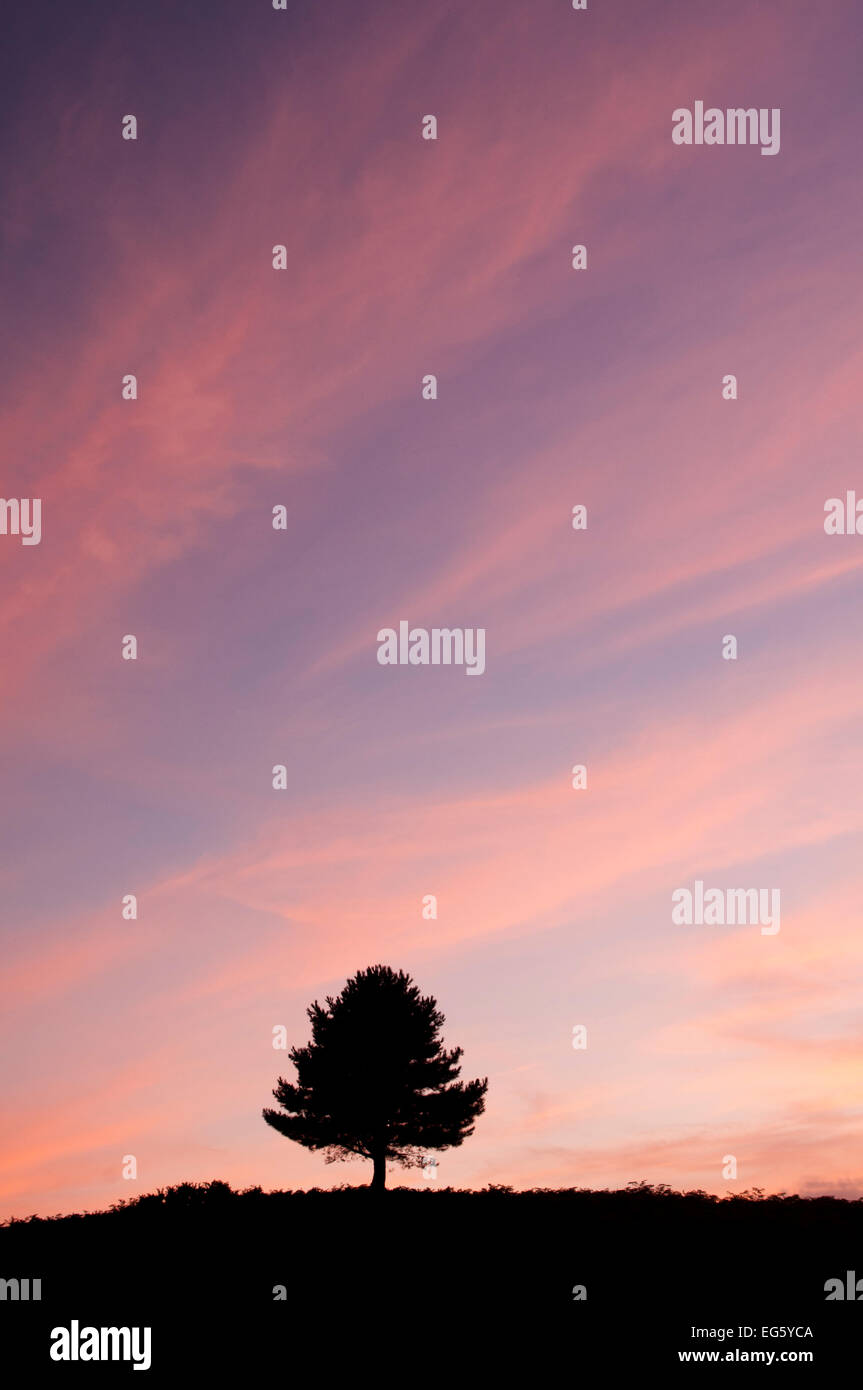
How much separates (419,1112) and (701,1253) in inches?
694

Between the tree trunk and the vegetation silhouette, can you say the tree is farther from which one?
the vegetation silhouette

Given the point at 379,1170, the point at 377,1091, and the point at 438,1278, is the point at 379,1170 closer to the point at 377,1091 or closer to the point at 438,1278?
the point at 377,1091

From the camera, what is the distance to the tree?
4100cm

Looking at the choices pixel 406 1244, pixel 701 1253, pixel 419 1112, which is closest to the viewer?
pixel 701 1253

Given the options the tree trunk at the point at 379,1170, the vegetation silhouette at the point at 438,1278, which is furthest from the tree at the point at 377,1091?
the vegetation silhouette at the point at 438,1278

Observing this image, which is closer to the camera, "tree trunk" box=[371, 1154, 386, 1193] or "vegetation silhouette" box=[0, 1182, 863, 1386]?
"vegetation silhouette" box=[0, 1182, 863, 1386]

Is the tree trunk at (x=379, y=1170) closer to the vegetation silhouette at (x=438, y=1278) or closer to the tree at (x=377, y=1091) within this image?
the tree at (x=377, y=1091)

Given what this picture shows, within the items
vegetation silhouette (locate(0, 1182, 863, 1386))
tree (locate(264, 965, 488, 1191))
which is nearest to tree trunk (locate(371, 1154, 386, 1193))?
tree (locate(264, 965, 488, 1191))

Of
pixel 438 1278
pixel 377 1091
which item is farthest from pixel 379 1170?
pixel 438 1278

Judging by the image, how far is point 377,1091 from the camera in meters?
40.8

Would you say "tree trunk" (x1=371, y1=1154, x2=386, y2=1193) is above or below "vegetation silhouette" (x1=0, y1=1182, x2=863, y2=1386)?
below
